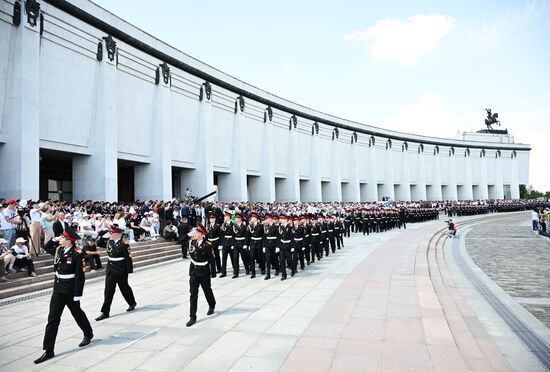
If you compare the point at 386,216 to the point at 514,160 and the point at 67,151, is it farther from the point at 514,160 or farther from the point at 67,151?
the point at 514,160

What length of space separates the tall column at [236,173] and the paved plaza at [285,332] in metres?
24.2

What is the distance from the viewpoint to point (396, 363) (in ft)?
17.1

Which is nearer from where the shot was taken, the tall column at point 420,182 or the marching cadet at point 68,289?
the marching cadet at point 68,289

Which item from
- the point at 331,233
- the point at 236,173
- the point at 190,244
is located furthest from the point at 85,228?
the point at 236,173

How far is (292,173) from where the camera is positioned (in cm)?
4366

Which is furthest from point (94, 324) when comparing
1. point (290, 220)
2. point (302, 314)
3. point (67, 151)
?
point (67, 151)

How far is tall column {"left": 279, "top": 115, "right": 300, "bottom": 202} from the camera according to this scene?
43266 millimetres

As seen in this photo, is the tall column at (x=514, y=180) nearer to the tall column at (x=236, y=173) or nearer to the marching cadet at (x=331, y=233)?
the tall column at (x=236, y=173)

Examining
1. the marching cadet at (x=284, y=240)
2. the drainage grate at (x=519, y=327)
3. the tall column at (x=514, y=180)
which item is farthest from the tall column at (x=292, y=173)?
the tall column at (x=514, y=180)

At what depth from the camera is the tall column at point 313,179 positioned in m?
47.1

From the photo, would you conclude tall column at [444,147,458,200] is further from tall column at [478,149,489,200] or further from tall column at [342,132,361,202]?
tall column at [342,132,361,202]

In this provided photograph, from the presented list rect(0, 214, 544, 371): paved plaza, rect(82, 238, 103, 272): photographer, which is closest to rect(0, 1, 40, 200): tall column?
rect(82, 238, 103, 272): photographer

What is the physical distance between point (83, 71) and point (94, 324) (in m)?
18.8

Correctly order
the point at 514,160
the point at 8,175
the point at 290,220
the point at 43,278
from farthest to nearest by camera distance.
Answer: the point at 514,160, the point at 8,175, the point at 290,220, the point at 43,278
